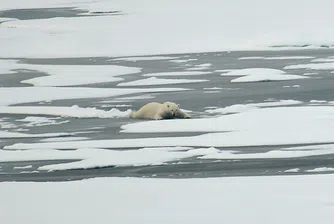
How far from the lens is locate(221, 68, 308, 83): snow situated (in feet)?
70.3

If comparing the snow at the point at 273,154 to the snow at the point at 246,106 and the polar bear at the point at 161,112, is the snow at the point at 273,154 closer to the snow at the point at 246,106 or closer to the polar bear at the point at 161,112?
the polar bear at the point at 161,112

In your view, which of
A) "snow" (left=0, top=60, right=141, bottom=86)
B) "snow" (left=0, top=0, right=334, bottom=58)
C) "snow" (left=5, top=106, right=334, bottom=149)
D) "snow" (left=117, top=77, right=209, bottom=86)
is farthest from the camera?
"snow" (left=0, top=0, right=334, bottom=58)

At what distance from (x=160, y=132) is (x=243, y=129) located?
1.13m

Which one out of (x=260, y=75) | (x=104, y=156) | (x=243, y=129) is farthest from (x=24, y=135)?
(x=260, y=75)

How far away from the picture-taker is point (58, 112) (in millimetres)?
17359

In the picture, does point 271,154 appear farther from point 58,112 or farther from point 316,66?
point 316,66

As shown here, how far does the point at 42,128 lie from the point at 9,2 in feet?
145

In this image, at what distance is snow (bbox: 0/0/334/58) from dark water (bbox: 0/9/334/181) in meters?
1.92

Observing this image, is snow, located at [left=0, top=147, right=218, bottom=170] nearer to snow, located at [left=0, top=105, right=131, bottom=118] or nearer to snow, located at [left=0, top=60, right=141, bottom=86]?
snow, located at [left=0, top=105, right=131, bottom=118]

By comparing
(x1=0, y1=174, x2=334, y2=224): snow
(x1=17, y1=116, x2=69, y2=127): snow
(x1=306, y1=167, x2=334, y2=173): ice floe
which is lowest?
(x1=17, y1=116, x2=69, y2=127): snow

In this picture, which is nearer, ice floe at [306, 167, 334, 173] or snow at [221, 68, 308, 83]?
ice floe at [306, 167, 334, 173]

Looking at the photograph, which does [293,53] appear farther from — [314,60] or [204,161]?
[204,161]

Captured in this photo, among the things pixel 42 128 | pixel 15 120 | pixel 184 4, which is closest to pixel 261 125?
pixel 42 128

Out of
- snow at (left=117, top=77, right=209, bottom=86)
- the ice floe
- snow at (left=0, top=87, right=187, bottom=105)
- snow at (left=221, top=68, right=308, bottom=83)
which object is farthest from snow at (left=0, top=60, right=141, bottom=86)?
the ice floe
